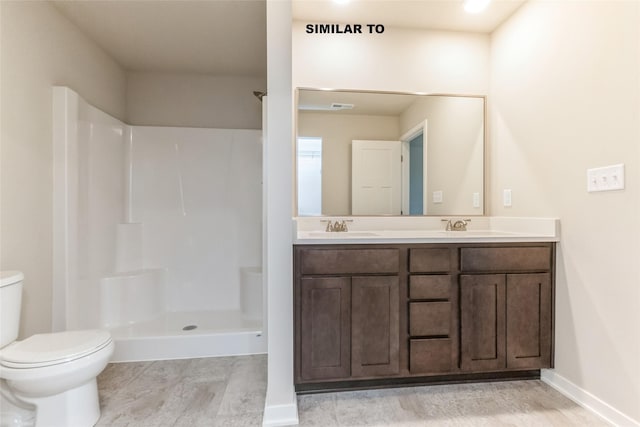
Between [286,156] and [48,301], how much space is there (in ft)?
5.99

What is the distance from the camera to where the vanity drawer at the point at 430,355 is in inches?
66.2

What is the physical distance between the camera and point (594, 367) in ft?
5.16

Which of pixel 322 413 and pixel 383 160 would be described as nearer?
pixel 322 413

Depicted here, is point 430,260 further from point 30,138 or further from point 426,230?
point 30,138

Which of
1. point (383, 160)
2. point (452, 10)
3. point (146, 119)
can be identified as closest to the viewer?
point (452, 10)

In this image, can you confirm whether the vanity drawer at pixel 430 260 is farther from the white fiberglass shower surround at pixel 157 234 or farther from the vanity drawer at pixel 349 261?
the white fiberglass shower surround at pixel 157 234

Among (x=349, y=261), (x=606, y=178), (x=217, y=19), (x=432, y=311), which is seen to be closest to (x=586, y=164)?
(x=606, y=178)

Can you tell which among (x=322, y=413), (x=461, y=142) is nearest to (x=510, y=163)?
(x=461, y=142)

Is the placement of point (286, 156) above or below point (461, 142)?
below

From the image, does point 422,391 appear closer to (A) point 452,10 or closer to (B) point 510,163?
(B) point 510,163

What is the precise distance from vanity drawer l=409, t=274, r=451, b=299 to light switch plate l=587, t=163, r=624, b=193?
2.80ft

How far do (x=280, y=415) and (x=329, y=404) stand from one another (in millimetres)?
289

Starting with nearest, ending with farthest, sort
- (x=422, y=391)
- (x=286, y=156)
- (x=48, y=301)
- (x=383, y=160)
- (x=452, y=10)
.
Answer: (x=286, y=156) → (x=422, y=391) → (x=48, y=301) → (x=452, y=10) → (x=383, y=160)

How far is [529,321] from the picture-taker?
1.77 metres
